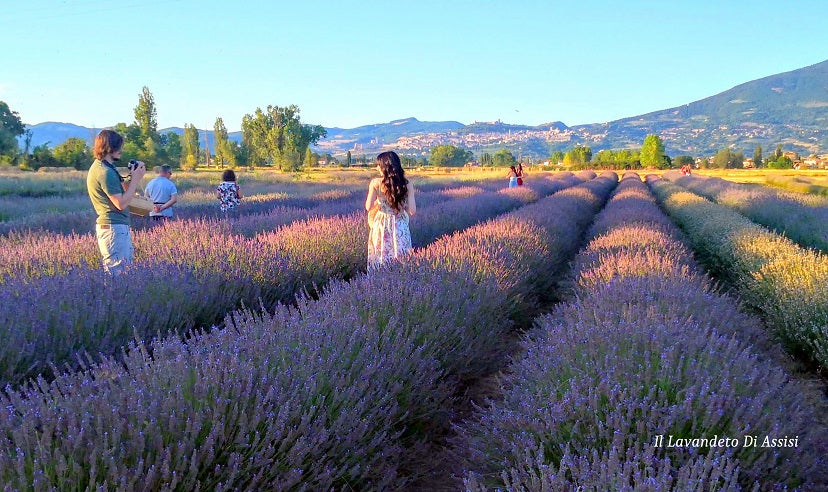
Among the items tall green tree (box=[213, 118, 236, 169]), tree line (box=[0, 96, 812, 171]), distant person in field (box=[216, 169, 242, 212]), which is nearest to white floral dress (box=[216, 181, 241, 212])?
distant person in field (box=[216, 169, 242, 212])

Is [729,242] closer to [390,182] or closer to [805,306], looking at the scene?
[805,306]

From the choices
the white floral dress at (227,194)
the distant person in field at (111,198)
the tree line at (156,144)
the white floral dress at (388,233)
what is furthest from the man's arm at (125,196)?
the tree line at (156,144)

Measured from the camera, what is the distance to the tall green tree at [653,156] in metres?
83.4

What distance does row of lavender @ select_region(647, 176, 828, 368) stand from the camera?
382 centimetres

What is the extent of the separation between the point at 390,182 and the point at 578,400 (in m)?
3.14

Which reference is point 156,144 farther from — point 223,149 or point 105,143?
point 105,143

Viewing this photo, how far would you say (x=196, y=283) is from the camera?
3424 mm

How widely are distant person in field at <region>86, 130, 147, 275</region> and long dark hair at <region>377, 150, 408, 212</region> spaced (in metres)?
1.94

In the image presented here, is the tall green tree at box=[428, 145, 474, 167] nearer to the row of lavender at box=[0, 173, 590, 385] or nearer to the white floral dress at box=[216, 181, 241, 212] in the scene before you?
the white floral dress at box=[216, 181, 241, 212]

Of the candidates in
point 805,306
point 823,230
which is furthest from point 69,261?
point 823,230

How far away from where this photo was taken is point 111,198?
147 inches

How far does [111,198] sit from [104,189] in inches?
3.3

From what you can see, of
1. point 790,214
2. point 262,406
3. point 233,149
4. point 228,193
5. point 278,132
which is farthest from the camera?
point 233,149

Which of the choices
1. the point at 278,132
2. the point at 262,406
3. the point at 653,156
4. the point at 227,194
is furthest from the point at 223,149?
the point at 262,406
